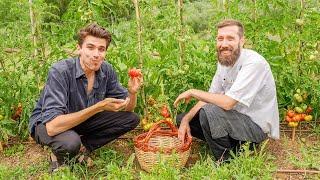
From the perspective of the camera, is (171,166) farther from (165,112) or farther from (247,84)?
(247,84)

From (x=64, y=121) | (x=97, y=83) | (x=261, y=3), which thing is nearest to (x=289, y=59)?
(x=261, y=3)

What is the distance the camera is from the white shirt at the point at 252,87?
4.27m

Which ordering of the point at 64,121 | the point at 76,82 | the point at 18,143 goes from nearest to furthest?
the point at 64,121 < the point at 76,82 < the point at 18,143

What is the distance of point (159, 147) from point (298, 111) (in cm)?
162

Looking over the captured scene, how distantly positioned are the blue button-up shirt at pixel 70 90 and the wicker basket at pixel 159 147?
1.58 feet

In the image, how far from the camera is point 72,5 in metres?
5.07

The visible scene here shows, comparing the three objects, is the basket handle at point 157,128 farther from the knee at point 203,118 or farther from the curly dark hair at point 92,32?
the curly dark hair at point 92,32

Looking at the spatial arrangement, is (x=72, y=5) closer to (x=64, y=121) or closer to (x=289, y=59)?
(x=64, y=121)

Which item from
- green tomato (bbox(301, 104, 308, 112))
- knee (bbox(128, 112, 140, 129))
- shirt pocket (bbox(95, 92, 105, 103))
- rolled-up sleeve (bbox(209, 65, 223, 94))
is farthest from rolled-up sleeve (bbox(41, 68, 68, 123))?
green tomato (bbox(301, 104, 308, 112))

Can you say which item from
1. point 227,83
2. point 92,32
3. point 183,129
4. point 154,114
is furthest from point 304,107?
point 92,32

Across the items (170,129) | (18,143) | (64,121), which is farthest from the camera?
(18,143)

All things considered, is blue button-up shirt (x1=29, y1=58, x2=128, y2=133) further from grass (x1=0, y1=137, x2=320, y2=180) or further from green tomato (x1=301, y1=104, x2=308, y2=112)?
green tomato (x1=301, y1=104, x2=308, y2=112)

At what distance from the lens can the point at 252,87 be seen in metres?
4.30

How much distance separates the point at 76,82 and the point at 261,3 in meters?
2.09
